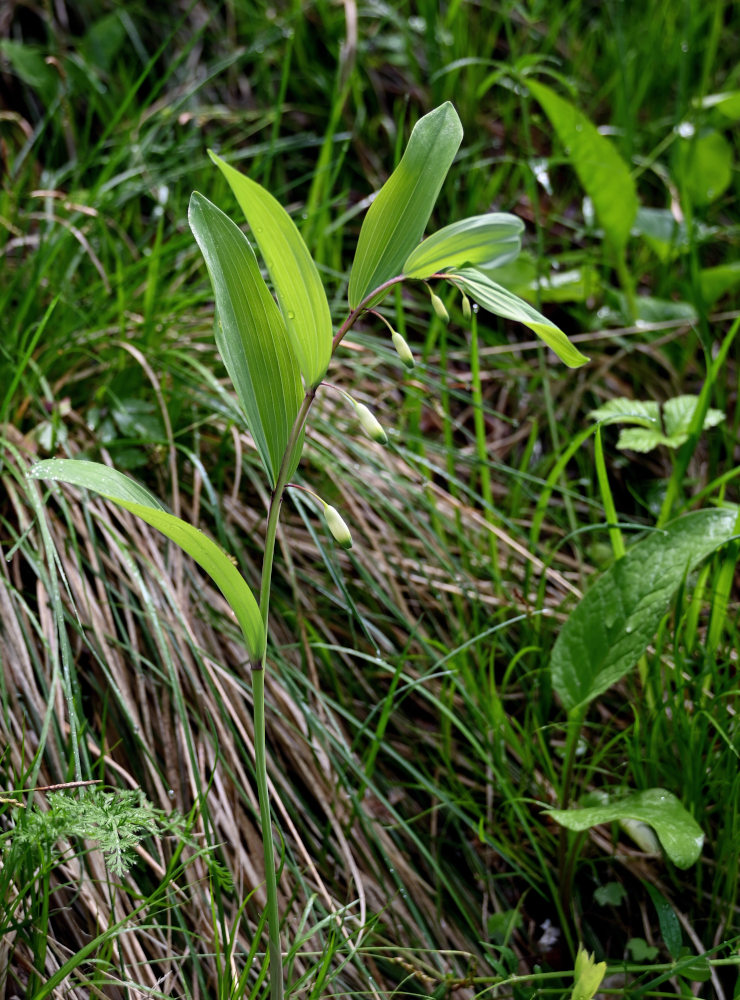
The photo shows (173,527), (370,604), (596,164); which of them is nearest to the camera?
(173,527)

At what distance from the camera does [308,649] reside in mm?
1209

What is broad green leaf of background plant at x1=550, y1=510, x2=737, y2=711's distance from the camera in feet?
3.32

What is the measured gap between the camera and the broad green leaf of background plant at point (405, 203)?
71 centimetres

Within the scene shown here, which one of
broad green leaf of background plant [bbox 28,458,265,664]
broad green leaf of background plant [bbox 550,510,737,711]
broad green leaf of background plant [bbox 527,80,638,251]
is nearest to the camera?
broad green leaf of background plant [bbox 28,458,265,664]

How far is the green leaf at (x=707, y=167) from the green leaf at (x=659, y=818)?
1402 millimetres

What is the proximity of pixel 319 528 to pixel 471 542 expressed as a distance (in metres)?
0.24

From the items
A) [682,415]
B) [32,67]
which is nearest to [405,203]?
[682,415]

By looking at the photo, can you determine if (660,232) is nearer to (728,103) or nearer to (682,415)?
(728,103)

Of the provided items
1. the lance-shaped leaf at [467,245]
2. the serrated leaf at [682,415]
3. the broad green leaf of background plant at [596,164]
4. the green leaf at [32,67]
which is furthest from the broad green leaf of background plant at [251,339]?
the green leaf at [32,67]

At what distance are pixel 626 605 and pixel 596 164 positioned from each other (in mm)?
1016

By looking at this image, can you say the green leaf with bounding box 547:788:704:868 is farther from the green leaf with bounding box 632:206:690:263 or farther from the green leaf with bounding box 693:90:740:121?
the green leaf with bounding box 693:90:740:121

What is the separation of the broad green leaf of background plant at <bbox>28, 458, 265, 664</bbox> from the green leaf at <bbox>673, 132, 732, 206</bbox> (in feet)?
5.28

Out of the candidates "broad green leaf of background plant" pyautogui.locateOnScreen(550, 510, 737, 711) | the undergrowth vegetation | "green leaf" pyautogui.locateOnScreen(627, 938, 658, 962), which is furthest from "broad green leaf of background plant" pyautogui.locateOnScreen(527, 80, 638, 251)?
"green leaf" pyautogui.locateOnScreen(627, 938, 658, 962)

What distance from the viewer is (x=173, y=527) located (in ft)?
2.21
